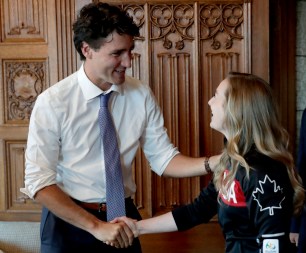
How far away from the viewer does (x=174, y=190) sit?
2.53m

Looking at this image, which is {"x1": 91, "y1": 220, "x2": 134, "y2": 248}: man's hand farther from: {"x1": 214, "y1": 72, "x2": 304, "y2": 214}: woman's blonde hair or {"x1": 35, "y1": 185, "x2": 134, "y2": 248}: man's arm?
{"x1": 214, "y1": 72, "x2": 304, "y2": 214}: woman's blonde hair

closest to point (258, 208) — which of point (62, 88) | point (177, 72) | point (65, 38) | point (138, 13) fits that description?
point (62, 88)

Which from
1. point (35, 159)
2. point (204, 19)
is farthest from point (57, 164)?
point (204, 19)

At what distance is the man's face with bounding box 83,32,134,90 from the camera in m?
1.77

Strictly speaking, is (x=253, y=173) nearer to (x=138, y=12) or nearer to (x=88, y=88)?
(x=88, y=88)

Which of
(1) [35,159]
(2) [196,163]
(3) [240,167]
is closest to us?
(3) [240,167]

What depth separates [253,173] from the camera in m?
1.44

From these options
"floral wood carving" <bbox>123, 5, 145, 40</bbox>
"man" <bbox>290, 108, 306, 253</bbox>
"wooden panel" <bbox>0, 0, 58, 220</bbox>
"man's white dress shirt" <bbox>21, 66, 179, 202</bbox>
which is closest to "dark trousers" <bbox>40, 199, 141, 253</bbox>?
"man's white dress shirt" <bbox>21, 66, 179, 202</bbox>

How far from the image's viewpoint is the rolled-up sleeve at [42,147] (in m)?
1.71

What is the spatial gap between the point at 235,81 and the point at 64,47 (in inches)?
45.7

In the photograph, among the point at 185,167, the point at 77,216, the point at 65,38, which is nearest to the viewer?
the point at 77,216

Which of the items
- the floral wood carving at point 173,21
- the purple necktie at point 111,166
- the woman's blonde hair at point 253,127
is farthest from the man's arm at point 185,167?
the floral wood carving at point 173,21

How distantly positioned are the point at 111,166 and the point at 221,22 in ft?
3.10

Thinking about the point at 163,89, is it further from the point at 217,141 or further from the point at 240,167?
the point at 240,167
